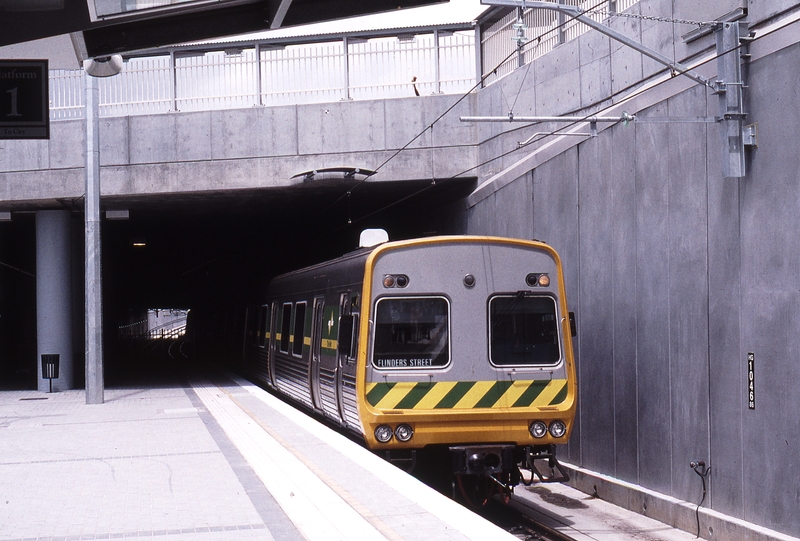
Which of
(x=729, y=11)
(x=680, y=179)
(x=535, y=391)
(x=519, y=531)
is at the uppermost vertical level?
(x=729, y=11)

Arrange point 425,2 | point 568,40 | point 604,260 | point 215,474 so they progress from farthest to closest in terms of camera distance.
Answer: point 568,40, point 604,260, point 215,474, point 425,2

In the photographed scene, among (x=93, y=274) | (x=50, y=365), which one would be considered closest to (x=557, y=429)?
(x=93, y=274)

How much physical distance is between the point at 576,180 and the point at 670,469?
4.30 m

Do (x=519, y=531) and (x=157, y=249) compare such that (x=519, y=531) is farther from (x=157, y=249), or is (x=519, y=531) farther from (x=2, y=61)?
(x=157, y=249)

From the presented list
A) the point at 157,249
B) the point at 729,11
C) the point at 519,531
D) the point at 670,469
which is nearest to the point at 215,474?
the point at 519,531

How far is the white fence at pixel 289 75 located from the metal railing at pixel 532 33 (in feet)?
1.94

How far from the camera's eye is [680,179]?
409 inches

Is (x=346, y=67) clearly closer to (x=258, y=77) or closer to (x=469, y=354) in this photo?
(x=258, y=77)

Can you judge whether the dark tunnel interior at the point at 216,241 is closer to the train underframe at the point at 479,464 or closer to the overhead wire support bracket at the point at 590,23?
the overhead wire support bracket at the point at 590,23

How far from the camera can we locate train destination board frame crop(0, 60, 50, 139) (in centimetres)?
650

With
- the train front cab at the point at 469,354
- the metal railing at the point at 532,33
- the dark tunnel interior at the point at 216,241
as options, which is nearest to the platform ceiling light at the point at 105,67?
the train front cab at the point at 469,354

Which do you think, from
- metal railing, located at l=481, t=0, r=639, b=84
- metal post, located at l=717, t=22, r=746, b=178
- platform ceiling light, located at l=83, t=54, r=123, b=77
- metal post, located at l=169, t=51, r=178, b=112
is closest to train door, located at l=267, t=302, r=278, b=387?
metal post, located at l=169, t=51, r=178, b=112

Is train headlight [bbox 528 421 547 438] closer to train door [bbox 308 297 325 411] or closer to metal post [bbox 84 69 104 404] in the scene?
train door [bbox 308 297 325 411]

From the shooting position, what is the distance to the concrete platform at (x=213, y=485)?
6621mm
